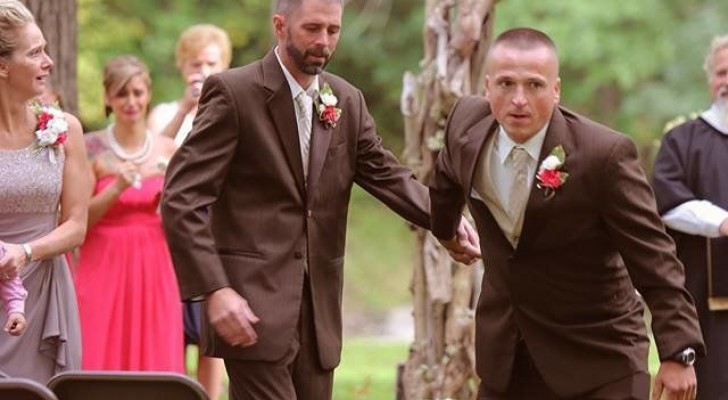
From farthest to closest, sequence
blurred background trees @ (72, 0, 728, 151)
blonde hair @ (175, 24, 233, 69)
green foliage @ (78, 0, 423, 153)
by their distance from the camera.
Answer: green foliage @ (78, 0, 423, 153)
blurred background trees @ (72, 0, 728, 151)
blonde hair @ (175, 24, 233, 69)

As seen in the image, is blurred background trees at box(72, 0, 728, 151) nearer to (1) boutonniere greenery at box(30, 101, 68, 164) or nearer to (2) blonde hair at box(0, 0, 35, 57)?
(1) boutonniere greenery at box(30, 101, 68, 164)

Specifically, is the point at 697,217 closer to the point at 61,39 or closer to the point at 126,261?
the point at 126,261

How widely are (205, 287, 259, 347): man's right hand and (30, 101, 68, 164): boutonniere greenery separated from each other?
1.28 metres

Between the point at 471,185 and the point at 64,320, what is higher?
the point at 471,185

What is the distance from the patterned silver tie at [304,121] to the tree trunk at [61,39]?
3.40 metres

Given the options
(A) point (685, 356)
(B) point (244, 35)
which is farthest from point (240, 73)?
(B) point (244, 35)

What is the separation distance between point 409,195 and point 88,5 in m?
13.5

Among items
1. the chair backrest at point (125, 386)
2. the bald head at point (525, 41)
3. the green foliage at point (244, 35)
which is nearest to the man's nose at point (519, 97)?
the bald head at point (525, 41)

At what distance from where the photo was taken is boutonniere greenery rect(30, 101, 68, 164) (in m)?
6.91

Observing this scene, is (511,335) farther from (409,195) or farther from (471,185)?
(409,195)

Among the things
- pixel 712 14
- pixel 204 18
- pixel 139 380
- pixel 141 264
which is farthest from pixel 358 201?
pixel 139 380

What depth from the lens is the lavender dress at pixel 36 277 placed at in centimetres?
686

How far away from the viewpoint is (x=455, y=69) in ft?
28.9

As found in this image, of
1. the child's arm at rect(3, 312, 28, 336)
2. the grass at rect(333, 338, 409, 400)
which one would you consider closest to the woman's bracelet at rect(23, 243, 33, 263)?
the child's arm at rect(3, 312, 28, 336)
